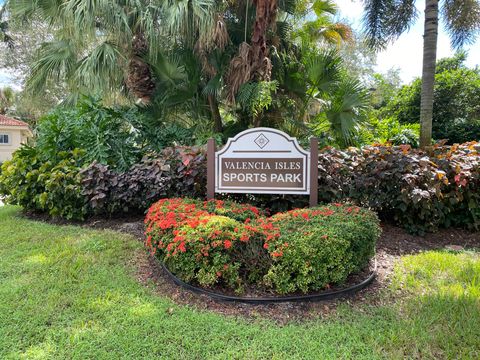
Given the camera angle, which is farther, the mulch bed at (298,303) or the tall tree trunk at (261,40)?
the tall tree trunk at (261,40)

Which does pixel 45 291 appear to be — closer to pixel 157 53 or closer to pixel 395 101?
pixel 157 53

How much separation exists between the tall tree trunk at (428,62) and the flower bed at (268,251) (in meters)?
3.55

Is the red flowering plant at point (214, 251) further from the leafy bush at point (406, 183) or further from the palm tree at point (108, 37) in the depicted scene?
the palm tree at point (108, 37)

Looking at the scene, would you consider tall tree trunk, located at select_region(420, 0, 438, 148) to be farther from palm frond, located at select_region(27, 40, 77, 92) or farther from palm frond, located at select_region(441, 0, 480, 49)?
palm frond, located at select_region(27, 40, 77, 92)

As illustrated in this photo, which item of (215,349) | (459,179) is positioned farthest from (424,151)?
(215,349)

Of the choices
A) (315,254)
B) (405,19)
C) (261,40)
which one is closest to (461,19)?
(405,19)

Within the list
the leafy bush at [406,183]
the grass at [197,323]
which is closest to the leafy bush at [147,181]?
the grass at [197,323]

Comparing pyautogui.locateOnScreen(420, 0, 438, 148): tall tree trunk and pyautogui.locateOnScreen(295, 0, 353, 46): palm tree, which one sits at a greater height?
pyautogui.locateOnScreen(295, 0, 353, 46): palm tree

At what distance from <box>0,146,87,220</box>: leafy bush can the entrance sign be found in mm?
2402

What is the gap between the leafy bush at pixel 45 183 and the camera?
16.9ft

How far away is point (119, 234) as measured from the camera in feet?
14.8

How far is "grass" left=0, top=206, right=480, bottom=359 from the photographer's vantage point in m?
2.17

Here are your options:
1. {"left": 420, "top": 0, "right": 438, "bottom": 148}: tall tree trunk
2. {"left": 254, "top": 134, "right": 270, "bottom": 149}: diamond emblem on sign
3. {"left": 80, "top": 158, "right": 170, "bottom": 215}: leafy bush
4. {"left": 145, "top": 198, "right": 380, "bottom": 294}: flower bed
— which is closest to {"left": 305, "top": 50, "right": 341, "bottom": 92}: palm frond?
{"left": 420, "top": 0, "right": 438, "bottom": 148}: tall tree trunk

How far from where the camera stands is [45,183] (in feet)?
17.4
